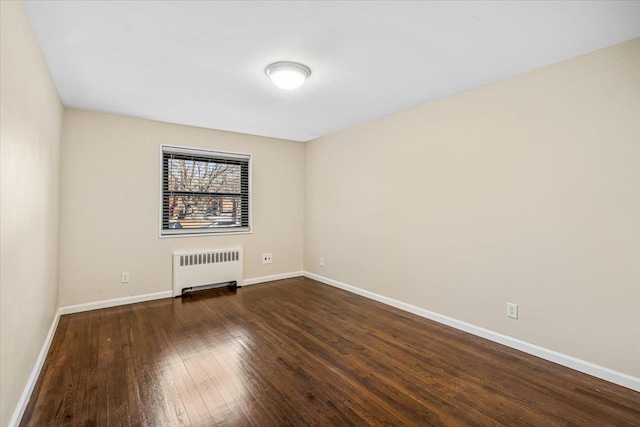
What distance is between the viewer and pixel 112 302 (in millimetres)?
3674

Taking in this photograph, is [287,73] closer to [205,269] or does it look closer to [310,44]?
[310,44]

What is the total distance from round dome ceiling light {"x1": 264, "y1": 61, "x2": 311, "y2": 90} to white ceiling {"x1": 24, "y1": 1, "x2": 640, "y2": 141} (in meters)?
0.06

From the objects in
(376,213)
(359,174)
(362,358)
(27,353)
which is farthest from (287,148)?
(27,353)

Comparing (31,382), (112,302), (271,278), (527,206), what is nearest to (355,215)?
(271,278)

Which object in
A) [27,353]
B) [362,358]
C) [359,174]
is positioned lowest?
[362,358]

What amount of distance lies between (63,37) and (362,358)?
10.3 feet

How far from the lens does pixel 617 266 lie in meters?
2.11

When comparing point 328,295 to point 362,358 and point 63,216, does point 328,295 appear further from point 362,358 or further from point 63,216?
point 63,216

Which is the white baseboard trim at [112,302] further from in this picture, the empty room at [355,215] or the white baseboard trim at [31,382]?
the white baseboard trim at [31,382]

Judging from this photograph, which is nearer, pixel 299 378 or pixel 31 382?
pixel 31 382

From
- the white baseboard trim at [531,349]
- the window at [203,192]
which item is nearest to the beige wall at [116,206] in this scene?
the window at [203,192]

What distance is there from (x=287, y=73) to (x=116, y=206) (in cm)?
276

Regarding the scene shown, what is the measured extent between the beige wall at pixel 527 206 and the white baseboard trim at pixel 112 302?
2.78m

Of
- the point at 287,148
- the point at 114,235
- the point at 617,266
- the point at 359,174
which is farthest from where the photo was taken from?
the point at 287,148
